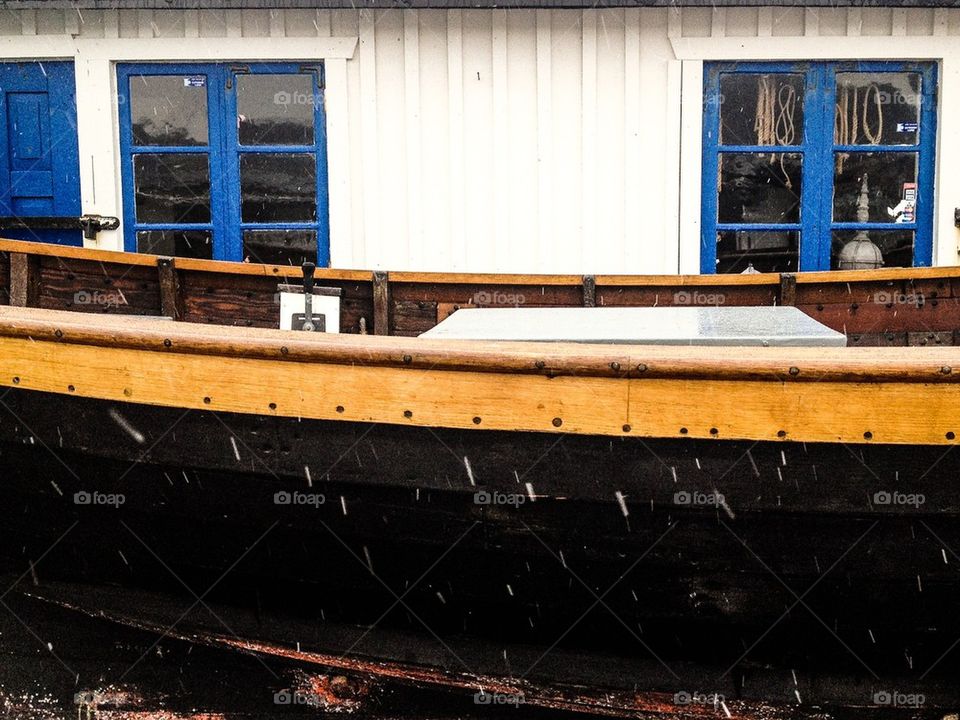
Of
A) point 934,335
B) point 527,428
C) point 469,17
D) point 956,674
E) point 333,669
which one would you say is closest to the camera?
point 527,428

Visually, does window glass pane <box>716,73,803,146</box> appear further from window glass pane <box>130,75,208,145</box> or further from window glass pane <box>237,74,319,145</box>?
window glass pane <box>130,75,208,145</box>

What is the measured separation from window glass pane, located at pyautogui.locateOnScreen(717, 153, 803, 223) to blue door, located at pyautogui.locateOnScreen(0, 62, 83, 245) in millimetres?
4517

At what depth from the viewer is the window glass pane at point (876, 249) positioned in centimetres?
675

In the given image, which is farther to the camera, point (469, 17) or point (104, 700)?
point (469, 17)

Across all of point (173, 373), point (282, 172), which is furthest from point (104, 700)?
point (282, 172)

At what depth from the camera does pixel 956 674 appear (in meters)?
2.64

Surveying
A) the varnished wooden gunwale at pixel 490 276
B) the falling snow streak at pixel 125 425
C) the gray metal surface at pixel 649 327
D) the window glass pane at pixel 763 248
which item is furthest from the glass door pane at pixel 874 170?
the falling snow streak at pixel 125 425

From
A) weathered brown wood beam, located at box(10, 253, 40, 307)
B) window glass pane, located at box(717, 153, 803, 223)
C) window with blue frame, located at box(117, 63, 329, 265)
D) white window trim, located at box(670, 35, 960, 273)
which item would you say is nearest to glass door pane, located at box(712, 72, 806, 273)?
window glass pane, located at box(717, 153, 803, 223)

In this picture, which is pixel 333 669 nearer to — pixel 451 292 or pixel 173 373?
pixel 173 373

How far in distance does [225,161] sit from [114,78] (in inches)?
36.0

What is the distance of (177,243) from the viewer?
6770mm

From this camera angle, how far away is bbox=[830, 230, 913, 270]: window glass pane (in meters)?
6.75

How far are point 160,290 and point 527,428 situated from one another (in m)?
3.14

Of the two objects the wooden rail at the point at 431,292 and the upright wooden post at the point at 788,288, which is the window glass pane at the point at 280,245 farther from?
the upright wooden post at the point at 788,288
